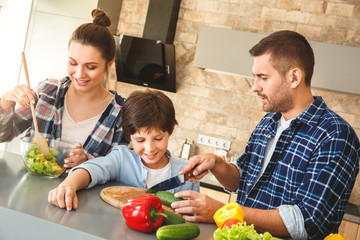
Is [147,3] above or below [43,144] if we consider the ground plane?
above

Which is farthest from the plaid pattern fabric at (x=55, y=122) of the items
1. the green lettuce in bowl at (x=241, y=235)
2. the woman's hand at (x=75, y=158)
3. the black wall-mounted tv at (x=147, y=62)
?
the black wall-mounted tv at (x=147, y=62)

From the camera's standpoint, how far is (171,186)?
1376 mm

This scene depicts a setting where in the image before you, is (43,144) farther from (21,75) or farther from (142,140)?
(21,75)

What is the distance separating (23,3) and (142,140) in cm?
333

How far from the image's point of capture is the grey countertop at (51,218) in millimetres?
921

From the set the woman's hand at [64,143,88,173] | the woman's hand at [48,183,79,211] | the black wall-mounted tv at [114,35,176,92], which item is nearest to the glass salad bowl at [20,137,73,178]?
the woman's hand at [64,143,88,173]

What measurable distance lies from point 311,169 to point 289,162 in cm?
14

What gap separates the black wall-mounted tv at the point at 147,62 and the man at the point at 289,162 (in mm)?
2264

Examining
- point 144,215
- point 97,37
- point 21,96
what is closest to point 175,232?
point 144,215

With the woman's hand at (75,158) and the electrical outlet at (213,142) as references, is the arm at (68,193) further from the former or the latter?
the electrical outlet at (213,142)

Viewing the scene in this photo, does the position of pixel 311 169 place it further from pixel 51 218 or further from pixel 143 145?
pixel 51 218

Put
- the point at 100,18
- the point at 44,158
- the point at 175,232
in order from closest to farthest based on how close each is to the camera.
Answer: the point at 175,232 < the point at 44,158 < the point at 100,18

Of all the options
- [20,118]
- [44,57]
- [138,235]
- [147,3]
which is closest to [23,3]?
[44,57]

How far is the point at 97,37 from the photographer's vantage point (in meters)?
1.65
